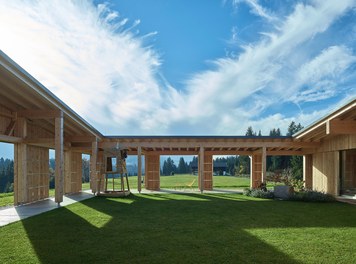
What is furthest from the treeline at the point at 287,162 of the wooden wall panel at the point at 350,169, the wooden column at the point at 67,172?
the wooden column at the point at 67,172

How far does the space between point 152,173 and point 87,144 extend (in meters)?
5.40

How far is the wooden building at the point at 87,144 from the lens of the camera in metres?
11.7

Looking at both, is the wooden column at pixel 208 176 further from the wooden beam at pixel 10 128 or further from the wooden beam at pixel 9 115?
→ the wooden beam at pixel 9 115

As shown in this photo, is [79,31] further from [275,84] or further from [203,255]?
[275,84]

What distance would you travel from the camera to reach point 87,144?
766 inches

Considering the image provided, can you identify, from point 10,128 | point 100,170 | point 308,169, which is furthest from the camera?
point 308,169

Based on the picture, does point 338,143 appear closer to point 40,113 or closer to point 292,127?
point 40,113

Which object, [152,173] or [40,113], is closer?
[40,113]

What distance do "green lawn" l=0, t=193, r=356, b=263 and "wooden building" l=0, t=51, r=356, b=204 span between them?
3.95 metres

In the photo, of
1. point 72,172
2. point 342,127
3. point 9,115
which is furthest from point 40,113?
point 342,127

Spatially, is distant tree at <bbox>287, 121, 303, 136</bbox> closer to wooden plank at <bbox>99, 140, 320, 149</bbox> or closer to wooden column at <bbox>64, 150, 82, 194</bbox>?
wooden plank at <bbox>99, 140, 320, 149</bbox>

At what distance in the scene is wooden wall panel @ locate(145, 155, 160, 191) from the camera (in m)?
22.4

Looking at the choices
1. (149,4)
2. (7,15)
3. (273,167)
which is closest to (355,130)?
(149,4)

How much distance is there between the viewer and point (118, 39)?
12.4 metres
